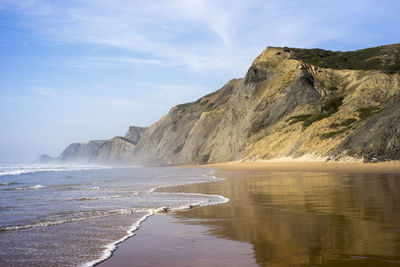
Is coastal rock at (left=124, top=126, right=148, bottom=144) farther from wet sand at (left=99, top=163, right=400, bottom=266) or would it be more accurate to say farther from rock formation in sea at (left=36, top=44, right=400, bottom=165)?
wet sand at (left=99, top=163, right=400, bottom=266)

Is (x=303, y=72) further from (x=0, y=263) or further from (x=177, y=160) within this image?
(x=0, y=263)

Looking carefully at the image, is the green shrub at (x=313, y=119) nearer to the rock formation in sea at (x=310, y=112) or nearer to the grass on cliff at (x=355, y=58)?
the rock formation in sea at (x=310, y=112)

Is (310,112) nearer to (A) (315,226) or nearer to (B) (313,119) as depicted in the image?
(B) (313,119)

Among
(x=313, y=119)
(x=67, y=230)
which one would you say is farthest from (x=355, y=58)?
(x=67, y=230)

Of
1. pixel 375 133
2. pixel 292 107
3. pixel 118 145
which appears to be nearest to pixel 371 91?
pixel 292 107

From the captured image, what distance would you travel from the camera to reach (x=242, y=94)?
71.4m

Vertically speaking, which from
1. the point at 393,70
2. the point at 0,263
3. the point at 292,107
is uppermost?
the point at 393,70

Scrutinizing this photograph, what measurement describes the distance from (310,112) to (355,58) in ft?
92.8

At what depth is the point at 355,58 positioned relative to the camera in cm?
7619

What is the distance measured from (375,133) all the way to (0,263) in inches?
1382

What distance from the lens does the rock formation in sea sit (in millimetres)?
36375

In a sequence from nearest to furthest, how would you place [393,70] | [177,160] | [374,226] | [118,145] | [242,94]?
[374,226] → [393,70] → [242,94] → [177,160] → [118,145]

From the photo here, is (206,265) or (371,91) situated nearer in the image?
(206,265)

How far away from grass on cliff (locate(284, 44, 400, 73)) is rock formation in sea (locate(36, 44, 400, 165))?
0.19 metres
